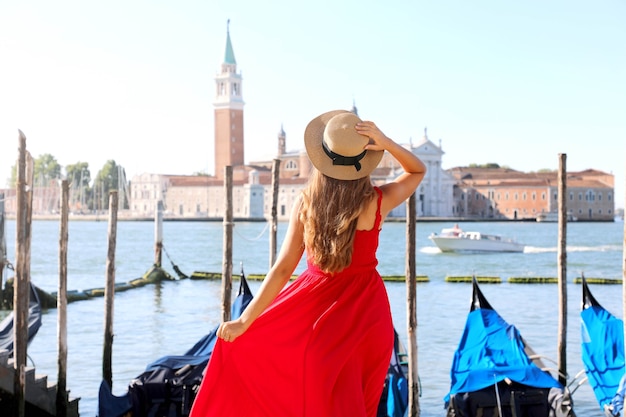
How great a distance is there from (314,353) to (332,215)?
0.28 meters

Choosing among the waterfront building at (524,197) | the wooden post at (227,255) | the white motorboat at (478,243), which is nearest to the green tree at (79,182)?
the waterfront building at (524,197)

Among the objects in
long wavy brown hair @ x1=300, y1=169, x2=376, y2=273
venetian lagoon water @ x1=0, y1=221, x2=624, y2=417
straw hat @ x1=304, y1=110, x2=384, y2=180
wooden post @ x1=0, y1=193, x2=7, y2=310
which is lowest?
venetian lagoon water @ x1=0, y1=221, x2=624, y2=417

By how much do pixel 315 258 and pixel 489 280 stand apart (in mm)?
12040

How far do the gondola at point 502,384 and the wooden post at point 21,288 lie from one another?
6.08 feet

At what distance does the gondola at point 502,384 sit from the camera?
142 inches

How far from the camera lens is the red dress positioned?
1.65 meters

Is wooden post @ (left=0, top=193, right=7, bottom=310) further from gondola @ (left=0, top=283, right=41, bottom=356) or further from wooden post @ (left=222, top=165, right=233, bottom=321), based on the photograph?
wooden post @ (left=222, top=165, right=233, bottom=321)

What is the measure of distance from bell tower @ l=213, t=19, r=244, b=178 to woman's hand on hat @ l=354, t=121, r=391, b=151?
51.6m

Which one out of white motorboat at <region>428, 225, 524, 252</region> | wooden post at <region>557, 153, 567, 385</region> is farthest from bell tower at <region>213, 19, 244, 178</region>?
wooden post at <region>557, 153, 567, 385</region>

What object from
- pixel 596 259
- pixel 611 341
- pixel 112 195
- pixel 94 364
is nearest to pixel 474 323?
pixel 611 341

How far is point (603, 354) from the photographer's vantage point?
415 cm

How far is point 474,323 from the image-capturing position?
165 inches

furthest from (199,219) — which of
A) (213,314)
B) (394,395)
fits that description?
(394,395)

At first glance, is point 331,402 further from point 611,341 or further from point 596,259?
point 596,259
